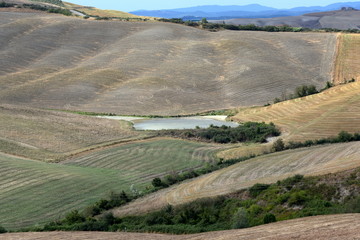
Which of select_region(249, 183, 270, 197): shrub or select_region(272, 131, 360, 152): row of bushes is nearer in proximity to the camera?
select_region(249, 183, 270, 197): shrub

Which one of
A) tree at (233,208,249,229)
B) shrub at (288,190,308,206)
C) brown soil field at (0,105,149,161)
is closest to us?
tree at (233,208,249,229)

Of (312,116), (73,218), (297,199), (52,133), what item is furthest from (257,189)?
(52,133)

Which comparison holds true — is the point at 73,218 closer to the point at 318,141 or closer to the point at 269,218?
the point at 269,218

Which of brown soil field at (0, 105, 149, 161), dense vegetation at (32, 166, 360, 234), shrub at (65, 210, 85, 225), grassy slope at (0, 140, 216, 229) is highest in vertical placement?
dense vegetation at (32, 166, 360, 234)

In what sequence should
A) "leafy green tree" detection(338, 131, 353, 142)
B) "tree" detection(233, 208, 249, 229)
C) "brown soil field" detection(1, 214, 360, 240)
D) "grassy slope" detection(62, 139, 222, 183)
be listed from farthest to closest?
1. "leafy green tree" detection(338, 131, 353, 142)
2. "grassy slope" detection(62, 139, 222, 183)
3. "tree" detection(233, 208, 249, 229)
4. "brown soil field" detection(1, 214, 360, 240)

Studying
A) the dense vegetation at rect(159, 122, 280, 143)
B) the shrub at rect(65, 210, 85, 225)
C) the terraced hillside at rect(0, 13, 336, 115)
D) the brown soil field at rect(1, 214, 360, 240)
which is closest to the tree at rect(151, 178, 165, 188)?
the shrub at rect(65, 210, 85, 225)

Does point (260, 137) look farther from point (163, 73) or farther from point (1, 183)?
point (163, 73)

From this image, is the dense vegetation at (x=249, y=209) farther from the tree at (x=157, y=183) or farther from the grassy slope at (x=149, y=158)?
the grassy slope at (x=149, y=158)

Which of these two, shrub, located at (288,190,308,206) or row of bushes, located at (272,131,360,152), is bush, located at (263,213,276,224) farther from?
row of bushes, located at (272,131,360,152)
